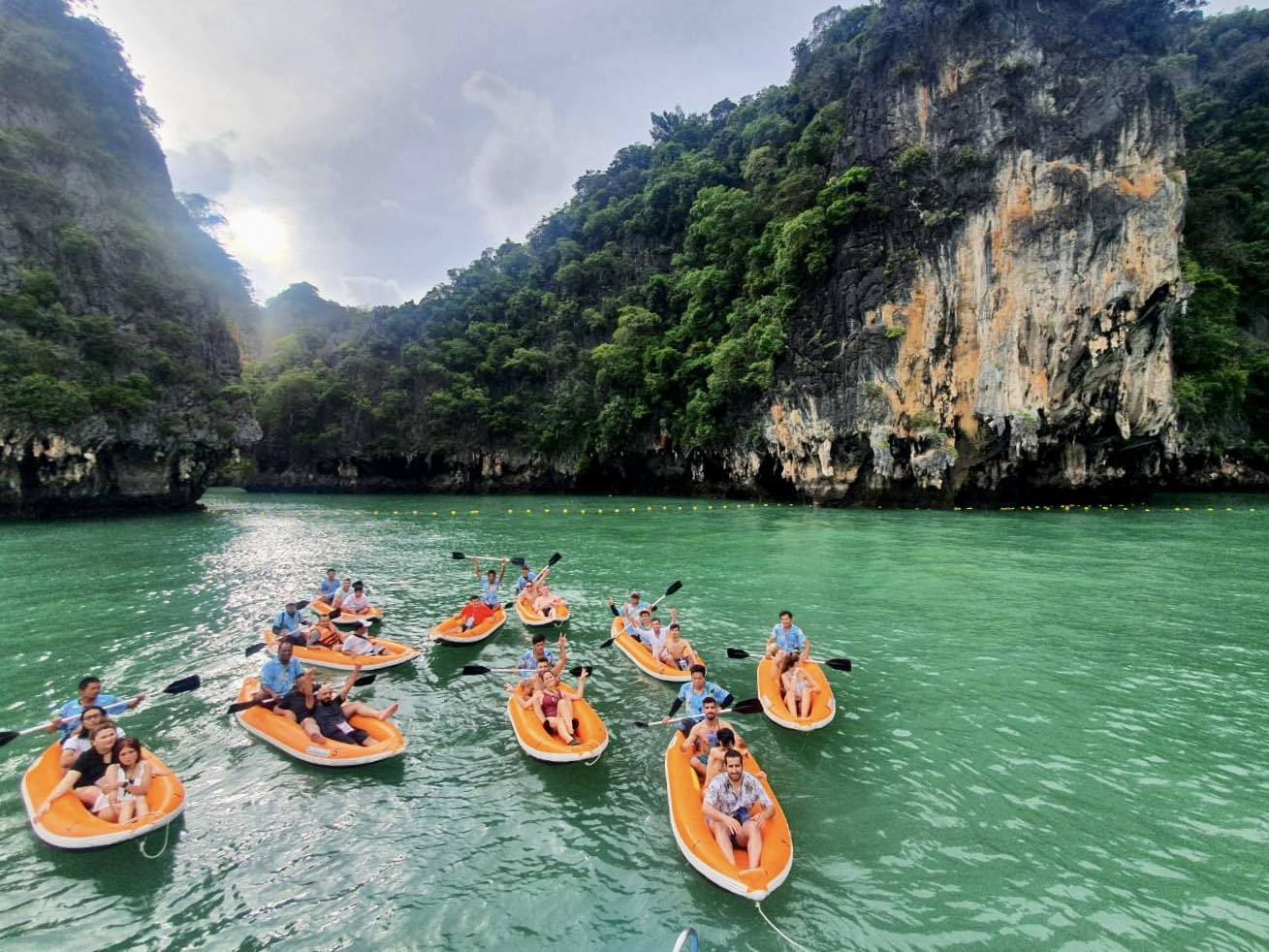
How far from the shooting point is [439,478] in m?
51.0

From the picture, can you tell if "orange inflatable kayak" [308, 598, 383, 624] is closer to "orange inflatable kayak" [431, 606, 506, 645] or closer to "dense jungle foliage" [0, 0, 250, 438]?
"orange inflatable kayak" [431, 606, 506, 645]

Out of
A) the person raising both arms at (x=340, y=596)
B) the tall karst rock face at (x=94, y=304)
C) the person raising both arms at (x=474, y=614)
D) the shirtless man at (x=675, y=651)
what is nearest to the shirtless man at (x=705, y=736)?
the shirtless man at (x=675, y=651)

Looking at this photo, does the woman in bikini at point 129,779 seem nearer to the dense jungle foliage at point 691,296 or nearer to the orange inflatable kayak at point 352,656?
the orange inflatable kayak at point 352,656

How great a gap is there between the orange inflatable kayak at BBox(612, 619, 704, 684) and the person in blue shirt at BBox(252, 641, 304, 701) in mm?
4745

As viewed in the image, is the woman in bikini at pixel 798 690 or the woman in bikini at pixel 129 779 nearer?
the woman in bikini at pixel 129 779

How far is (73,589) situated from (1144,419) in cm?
3815

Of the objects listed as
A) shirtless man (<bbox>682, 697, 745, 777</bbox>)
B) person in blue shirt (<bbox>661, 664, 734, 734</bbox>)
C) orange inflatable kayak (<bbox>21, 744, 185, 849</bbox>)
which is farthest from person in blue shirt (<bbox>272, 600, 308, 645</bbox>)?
shirtless man (<bbox>682, 697, 745, 777</bbox>)

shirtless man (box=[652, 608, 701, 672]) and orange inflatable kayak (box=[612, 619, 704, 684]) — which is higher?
shirtless man (box=[652, 608, 701, 672])

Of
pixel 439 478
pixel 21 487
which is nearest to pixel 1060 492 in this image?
pixel 439 478

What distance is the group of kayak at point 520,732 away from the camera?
16.8 feet

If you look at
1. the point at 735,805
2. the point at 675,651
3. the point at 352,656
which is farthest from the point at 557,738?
the point at 352,656

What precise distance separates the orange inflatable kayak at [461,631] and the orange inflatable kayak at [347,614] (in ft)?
5.78

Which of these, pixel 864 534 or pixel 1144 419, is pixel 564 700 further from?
pixel 1144 419

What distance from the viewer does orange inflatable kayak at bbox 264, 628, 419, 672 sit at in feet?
31.5
